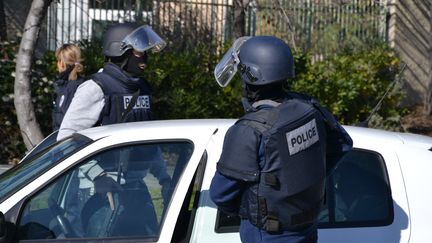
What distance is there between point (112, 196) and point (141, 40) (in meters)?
1.71

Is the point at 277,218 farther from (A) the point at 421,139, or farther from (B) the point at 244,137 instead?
(A) the point at 421,139

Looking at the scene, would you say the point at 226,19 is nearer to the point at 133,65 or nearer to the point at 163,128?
the point at 133,65

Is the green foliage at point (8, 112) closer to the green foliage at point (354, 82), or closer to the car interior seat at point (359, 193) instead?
the green foliage at point (354, 82)

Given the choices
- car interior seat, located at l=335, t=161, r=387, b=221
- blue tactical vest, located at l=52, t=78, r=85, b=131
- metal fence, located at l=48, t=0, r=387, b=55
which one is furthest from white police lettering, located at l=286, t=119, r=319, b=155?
metal fence, located at l=48, t=0, r=387, b=55

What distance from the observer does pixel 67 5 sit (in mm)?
10945

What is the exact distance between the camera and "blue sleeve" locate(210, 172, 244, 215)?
11.3 ft

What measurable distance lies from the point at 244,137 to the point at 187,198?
62 centimetres

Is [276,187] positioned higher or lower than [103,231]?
higher

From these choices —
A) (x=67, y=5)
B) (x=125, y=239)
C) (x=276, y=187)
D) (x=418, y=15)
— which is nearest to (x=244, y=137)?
(x=276, y=187)

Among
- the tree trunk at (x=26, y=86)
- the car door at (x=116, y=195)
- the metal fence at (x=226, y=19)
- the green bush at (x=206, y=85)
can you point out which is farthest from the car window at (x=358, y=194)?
the metal fence at (x=226, y=19)

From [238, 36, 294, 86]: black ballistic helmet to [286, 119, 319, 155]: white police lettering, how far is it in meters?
0.23

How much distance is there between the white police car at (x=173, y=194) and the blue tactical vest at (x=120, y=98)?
1.12 m

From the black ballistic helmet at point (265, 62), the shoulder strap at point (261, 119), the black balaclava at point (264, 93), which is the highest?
the black ballistic helmet at point (265, 62)

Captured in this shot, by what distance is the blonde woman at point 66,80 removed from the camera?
5707 millimetres
